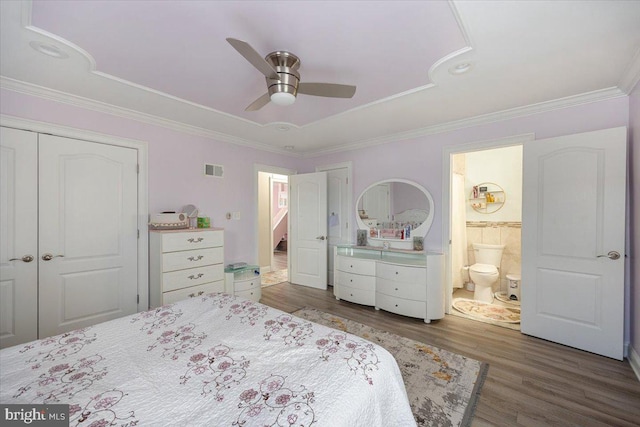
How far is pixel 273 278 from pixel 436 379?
11.7 ft

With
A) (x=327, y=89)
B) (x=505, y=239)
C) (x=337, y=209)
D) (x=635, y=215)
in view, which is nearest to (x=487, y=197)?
(x=505, y=239)

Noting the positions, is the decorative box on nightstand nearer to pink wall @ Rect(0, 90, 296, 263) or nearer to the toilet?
pink wall @ Rect(0, 90, 296, 263)

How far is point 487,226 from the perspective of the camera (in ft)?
14.4

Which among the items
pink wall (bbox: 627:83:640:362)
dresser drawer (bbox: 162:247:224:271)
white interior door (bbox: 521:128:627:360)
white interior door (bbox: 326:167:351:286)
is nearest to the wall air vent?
dresser drawer (bbox: 162:247:224:271)

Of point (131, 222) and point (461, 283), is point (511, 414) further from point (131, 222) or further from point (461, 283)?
point (131, 222)

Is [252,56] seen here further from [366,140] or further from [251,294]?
[251,294]

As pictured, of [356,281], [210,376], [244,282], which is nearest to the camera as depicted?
[210,376]

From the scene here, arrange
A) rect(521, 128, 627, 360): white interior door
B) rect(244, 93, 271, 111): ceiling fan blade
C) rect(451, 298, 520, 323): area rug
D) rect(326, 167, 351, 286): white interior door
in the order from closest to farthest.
→ rect(244, 93, 271, 111): ceiling fan blade → rect(521, 128, 627, 360): white interior door → rect(451, 298, 520, 323): area rug → rect(326, 167, 351, 286): white interior door

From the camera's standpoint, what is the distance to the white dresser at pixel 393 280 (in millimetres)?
3129

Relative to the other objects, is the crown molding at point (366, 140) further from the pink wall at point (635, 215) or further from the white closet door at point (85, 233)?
the white closet door at point (85, 233)

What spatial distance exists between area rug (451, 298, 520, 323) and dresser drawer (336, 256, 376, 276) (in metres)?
1.29

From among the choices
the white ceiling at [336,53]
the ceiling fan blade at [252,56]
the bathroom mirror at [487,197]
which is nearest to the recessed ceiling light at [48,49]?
the white ceiling at [336,53]

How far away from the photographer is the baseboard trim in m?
2.09

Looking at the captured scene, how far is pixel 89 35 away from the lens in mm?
1704
